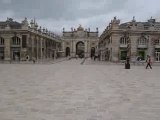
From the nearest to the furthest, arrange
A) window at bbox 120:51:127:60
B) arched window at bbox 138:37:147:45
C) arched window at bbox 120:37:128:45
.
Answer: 1. arched window at bbox 120:37:128:45
2. arched window at bbox 138:37:147:45
3. window at bbox 120:51:127:60

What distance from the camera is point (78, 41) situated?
378 ft

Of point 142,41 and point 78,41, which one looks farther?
point 78,41

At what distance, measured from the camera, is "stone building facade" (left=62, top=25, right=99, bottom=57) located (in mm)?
113812

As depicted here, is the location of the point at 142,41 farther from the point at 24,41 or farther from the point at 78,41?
the point at 78,41

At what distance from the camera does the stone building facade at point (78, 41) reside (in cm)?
11381

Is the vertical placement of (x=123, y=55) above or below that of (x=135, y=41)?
below

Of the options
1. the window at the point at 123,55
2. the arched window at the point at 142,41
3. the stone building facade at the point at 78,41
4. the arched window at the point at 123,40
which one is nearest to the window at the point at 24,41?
the arched window at the point at 123,40

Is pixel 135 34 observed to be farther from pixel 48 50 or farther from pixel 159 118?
pixel 159 118

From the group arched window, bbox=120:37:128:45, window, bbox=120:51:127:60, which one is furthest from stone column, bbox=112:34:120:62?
window, bbox=120:51:127:60

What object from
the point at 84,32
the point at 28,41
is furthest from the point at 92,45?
the point at 28,41

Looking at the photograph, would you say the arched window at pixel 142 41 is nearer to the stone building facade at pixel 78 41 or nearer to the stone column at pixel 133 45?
the stone column at pixel 133 45

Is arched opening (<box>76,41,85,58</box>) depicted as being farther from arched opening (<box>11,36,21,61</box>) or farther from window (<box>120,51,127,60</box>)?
window (<box>120,51,127,60</box>)

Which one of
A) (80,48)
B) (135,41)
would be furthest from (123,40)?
(80,48)

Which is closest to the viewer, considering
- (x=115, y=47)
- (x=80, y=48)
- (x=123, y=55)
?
(x=115, y=47)
